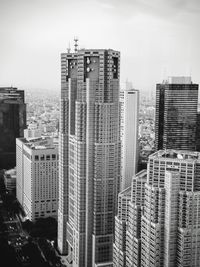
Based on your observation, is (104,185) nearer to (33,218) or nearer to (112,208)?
(112,208)

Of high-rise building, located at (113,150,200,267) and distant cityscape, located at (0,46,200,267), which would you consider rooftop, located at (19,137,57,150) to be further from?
Answer: high-rise building, located at (113,150,200,267)

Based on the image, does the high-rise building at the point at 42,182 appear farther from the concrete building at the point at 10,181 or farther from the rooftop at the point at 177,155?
the rooftop at the point at 177,155

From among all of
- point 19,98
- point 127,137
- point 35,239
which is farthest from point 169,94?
point 35,239

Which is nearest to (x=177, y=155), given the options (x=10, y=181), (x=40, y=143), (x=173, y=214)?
(x=173, y=214)

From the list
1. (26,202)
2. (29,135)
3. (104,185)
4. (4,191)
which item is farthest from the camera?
(29,135)

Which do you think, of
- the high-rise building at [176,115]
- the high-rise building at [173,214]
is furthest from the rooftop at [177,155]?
the high-rise building at [176,115]

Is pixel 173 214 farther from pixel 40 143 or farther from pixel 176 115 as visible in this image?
pixel 40 143

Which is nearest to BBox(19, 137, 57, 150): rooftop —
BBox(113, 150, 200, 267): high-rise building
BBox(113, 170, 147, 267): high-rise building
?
BBox(113, 170, 147, 267): high-rise building
